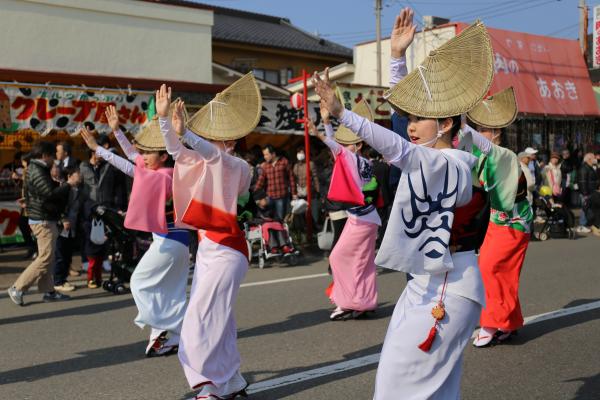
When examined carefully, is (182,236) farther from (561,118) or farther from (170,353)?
(561,118)

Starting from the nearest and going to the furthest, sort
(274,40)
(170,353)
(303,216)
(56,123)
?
→ (170,353), (56,123), (303,216), (274,40)

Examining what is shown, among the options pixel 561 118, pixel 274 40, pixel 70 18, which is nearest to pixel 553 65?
pixel 561 118

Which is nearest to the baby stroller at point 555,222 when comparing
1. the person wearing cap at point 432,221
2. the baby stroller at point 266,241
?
the baby stroller at point 266,241

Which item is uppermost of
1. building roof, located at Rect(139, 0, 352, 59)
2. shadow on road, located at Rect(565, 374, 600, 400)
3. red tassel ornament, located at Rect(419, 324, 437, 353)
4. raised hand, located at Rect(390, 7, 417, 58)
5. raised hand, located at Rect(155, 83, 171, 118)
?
building roof, located at Rect(139, 0, 352, 59)

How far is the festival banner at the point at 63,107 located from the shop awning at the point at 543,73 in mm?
A: 10854

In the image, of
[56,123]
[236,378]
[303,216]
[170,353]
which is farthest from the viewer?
[303,216]

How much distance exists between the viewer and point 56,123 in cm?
1202

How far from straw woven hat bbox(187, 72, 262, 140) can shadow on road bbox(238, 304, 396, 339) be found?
8.01ft

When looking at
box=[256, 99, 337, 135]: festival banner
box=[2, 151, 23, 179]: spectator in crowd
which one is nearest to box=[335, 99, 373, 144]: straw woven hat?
box=[2, 151, 23, 179]: spectator in crowd

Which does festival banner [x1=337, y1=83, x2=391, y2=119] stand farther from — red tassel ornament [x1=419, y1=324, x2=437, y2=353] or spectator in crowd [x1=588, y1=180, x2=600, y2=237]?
red tassel ornament [x1=419, y1=324, x2=437, y2=353]

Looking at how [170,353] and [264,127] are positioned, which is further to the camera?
[264,127]

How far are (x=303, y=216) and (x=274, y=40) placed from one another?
1396 centimetres

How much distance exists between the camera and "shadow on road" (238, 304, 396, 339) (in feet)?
21.5

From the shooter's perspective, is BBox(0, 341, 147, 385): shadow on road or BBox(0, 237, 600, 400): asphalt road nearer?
BBox(0, 237, 600, 400): asphalt road
